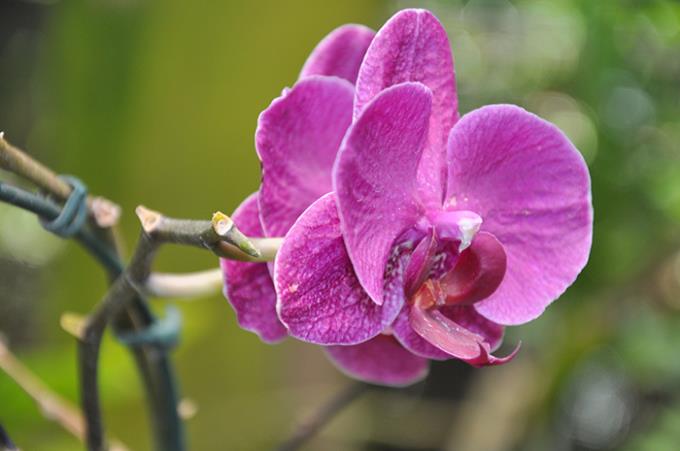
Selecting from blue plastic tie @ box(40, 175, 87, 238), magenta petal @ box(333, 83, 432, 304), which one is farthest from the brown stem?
magenta petal @ box(333, 83, 432, 304)

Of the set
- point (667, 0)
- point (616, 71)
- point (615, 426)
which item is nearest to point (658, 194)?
point (616, 71)

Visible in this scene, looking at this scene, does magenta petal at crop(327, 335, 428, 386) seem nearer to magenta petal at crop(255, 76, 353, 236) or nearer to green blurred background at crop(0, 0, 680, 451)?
magenta petal at crop(255, 76, 353, 236)

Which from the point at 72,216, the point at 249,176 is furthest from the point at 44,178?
the point at 249,176

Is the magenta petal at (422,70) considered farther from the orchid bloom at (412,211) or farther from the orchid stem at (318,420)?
the orchid stem at (318,420)

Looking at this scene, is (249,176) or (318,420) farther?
(249,176)

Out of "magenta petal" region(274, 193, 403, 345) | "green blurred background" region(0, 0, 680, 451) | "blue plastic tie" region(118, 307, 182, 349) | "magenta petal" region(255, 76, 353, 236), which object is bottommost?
"green blurred background" region(0, 0, 680, 451)

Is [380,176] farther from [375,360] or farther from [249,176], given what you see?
[249,176]
